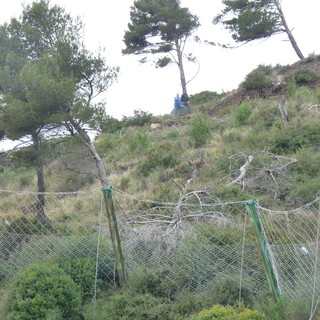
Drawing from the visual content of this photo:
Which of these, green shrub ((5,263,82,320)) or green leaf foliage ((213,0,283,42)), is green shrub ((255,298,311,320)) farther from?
green leaf foliage ((213,0,283,42))

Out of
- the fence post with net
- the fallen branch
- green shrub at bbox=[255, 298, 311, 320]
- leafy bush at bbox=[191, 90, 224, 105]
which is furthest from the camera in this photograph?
leafy bush at bbox=[191, 90, 224, 105]

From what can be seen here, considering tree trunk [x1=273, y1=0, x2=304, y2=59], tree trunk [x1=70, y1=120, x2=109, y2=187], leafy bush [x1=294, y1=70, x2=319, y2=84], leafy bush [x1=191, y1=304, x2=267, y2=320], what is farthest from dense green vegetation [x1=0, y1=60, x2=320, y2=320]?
tree trunk [x1=273, y1=0, x2=304, y2=59]

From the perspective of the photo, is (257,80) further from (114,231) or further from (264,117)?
(114,231)

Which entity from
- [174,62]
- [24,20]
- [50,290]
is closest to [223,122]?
[24,20]

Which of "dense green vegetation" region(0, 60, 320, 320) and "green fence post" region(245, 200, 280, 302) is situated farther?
"dense green vegetation" region(0, 60, 320, 320)

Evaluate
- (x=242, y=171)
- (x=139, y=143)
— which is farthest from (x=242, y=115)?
(x=242, y=171)

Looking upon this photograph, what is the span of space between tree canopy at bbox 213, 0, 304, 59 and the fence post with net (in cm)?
2120

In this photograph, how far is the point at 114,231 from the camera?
6.59m

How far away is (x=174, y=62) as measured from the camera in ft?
100

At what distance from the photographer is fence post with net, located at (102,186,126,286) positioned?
657 centimetres

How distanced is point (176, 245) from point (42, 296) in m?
1.80

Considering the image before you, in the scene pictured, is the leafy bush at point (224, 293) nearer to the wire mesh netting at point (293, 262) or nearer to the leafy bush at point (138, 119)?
the wire mesh netting at point (293, 262)

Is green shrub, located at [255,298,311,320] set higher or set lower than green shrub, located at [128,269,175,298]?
lower

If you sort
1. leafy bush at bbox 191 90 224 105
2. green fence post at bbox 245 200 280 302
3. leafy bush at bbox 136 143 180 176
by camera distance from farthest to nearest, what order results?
leafy bush at bbox 191 90 224 105, leafy bush at bbox 136 143 180 176, green fence post at bbox 245 200 280 302
